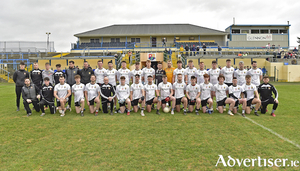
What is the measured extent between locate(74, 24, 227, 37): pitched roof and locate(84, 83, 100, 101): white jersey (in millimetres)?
31438

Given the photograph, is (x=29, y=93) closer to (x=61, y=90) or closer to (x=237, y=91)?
(x=61, y=90)

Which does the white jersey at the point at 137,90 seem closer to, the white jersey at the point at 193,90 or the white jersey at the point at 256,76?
the white jersey at the point at 193,90

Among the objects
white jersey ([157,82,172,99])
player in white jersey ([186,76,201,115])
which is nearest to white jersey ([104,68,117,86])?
white jersey ([157,82,172,99])

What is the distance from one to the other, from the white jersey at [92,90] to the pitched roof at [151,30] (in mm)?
31438

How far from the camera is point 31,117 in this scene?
7.21m

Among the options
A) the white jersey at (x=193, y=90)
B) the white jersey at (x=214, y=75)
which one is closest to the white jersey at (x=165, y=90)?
the white jersey at (x=193, y=90)

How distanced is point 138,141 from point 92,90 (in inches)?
146

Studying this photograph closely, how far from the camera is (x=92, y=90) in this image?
7.80 m

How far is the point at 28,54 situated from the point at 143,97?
1219 inches

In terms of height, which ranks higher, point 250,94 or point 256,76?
point 256,76

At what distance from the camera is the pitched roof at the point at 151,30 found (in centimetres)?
3775

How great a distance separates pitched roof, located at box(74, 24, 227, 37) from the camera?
37750 millimetres

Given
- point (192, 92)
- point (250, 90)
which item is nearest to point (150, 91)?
point (192, 92)

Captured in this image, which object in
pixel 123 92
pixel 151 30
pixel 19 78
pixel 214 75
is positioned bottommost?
pixel 123 92
